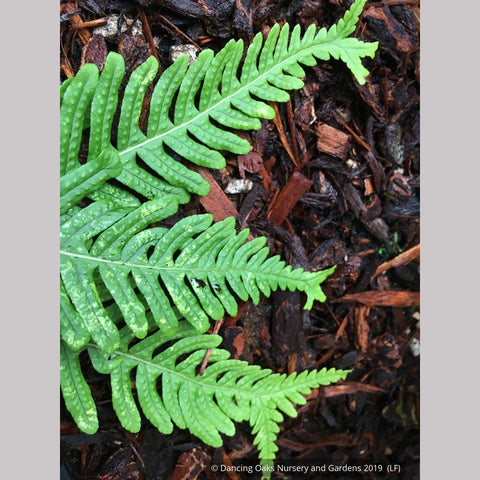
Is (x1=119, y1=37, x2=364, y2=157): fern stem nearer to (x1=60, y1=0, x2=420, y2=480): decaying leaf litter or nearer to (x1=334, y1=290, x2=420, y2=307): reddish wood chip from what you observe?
(x1=60, y1=0, x2=420, y2=480): decaying leaf litter

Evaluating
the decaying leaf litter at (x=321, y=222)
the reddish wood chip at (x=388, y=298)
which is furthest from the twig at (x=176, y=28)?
the reddish wood chip at (x=388, y=298)

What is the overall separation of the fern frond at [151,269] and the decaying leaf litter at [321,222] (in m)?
0.14

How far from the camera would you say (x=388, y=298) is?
2.40 meters

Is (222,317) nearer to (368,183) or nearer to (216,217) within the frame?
(216,217)

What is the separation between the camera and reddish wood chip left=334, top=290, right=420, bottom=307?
238 cm

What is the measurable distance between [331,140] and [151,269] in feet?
2.93

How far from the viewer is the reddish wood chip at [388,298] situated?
2379mm

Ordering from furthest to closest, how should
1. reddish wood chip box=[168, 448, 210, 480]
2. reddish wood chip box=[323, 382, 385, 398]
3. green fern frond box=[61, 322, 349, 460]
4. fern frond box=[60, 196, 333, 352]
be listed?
reddish wood chip box=[323, 382, 385, 398], reddish wood chip box=[168, 448, 210, 480], green fern frond box=[61, 322, 349, 460], fern frond box=[60, 196, 333, 352]

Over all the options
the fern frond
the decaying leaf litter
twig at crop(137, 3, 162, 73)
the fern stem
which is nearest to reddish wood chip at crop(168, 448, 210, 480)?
the decaying leaf litter

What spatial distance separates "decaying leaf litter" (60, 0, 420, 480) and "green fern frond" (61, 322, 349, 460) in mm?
111

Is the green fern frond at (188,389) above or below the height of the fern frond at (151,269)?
below

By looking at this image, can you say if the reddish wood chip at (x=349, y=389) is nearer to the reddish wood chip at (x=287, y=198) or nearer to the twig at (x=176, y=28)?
the reddish wood chip at (x=287, y=198)

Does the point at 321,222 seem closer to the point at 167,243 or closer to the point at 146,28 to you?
the point at 167,243

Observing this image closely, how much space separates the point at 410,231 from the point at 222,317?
91 centimetres
